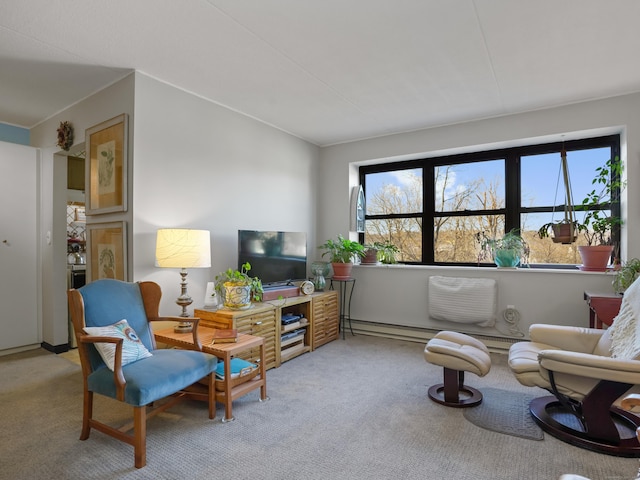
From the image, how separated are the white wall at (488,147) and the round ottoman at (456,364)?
1389 mm

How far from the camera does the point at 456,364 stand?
2416mm

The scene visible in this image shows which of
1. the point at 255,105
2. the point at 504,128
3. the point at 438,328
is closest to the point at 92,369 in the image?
the point at 255,105

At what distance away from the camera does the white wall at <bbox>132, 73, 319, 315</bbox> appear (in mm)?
2916

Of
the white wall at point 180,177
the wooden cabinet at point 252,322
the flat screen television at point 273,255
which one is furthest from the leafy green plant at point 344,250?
the wooden cabinet at point 252,322

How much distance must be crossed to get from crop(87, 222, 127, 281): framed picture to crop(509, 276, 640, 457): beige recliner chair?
2.94m

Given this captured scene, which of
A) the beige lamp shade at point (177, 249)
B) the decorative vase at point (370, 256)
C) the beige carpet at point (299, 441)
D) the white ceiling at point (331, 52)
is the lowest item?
the beige carpet at point (299, 441)

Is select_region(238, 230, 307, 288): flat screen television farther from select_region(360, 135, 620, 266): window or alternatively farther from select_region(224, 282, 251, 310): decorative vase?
select_region(360, 135, 620, 266): window

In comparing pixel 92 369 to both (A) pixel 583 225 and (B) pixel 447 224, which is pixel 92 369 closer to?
(B) pixel 447 224

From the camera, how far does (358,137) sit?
4.67 metres

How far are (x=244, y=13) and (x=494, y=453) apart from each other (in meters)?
2.86

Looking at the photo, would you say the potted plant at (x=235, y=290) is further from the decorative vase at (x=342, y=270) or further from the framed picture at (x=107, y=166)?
the decorative vase at (x=342, y=270)

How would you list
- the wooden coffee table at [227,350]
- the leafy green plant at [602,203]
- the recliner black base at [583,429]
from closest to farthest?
the recliner black base at [583,429]
the wooden coffee table at [227,350]
the leafy green plant at [602,203]

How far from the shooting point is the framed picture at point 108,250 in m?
2.91

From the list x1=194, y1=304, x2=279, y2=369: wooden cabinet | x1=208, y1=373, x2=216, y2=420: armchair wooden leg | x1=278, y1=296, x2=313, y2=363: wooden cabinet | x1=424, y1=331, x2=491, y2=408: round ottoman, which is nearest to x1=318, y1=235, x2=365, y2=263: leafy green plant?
x1=278, y1=296, x2=313, y2=363: wooden cabinet
